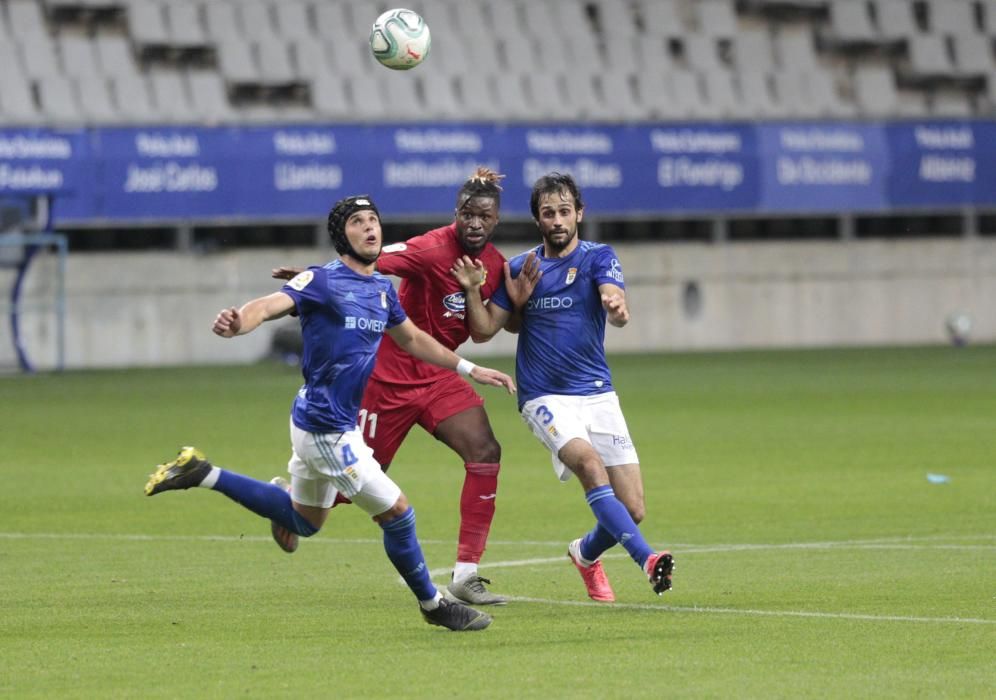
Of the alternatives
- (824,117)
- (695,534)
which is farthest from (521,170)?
(695,534)

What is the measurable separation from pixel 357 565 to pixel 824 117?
1225 inches

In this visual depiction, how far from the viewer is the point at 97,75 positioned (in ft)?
118

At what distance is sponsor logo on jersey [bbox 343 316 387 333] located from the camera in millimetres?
8523

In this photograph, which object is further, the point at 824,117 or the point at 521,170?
the point at 824,117

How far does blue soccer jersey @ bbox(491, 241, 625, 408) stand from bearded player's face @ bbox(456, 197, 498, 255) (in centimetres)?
38

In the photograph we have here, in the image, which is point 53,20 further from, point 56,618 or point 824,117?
point 56,618

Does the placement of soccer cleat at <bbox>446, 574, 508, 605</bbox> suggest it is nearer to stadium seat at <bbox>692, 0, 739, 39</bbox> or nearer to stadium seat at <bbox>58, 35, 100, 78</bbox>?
stadium seat at <bbox>58, 35, 100, 78</bbox>

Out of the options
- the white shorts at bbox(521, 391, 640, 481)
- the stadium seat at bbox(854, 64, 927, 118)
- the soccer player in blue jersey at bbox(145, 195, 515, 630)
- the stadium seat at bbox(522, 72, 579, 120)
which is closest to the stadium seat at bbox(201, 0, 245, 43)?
the stadium seat at bbox(522, 72, 579, 120)

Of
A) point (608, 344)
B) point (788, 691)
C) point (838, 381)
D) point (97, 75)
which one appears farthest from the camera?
point (608, 344)

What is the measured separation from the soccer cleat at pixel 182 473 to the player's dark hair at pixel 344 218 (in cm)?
117

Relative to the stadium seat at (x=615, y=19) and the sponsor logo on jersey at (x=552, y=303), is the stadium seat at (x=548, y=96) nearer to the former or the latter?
the stadium seat at (x=615, y=19)

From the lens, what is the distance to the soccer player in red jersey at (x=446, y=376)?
9805 mm

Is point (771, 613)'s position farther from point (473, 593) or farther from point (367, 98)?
point (367, 98)

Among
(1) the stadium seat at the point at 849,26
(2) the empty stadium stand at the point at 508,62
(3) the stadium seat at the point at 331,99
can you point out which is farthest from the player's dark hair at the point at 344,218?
(1) the stadium seat at the point at 849,26
